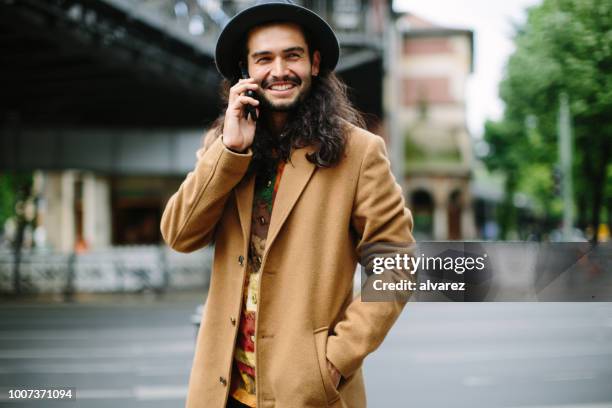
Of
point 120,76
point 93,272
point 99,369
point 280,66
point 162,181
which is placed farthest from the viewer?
point 162,181

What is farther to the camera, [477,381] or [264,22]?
[477,381]

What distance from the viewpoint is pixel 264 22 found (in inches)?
83.2

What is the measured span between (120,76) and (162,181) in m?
7.05

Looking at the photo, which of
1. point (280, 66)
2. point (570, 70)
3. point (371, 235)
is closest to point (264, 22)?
point (280, 66)

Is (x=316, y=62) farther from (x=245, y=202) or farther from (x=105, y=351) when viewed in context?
(x=105, y=351)

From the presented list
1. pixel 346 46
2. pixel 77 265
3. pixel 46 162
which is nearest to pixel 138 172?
pixel 46 162

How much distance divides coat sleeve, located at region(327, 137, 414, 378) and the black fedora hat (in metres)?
0.41

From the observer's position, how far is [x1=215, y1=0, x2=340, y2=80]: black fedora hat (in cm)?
207

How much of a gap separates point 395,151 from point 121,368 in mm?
20863

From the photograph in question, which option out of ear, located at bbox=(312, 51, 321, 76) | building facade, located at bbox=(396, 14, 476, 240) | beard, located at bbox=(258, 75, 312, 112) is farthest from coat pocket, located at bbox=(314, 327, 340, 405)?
building facade, located at bbox=(396, 14, 476, 240)

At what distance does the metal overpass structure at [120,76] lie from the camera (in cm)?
1153

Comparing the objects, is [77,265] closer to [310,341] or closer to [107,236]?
[107,236]

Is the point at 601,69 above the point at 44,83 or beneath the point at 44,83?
beneath

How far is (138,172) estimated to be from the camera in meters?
18.2
